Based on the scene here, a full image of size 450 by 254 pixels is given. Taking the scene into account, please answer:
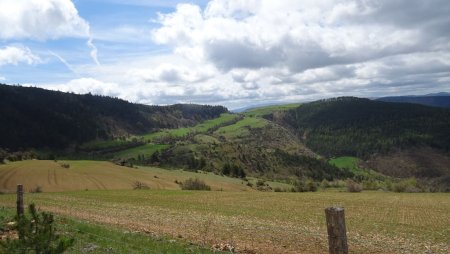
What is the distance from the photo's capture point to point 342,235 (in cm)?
826

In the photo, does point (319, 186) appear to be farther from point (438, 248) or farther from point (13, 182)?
point (438, 248)

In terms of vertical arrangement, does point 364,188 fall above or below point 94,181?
below

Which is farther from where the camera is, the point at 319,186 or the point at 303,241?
the point at 319,186

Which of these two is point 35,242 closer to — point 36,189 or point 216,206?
point 216,206

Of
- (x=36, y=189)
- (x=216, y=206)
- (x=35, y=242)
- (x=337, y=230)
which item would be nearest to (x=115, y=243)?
(x=35, y=242)

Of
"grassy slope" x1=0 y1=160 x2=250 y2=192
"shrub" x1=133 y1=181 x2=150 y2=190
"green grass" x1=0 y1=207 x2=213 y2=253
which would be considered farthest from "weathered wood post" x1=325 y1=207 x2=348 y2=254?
"shrub" x1=133 y1=181 x2=150 y2=190

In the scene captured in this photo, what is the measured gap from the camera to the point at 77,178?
304ft

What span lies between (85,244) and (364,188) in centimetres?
11611

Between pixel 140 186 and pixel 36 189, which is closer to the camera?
pixel 36 189

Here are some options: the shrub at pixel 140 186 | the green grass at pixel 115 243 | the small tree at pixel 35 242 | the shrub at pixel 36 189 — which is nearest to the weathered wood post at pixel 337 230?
the small tree at pixel 35 242

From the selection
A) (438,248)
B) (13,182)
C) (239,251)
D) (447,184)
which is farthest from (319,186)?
(239,251)

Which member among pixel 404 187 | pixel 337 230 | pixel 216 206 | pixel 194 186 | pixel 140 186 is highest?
pixel 337 230

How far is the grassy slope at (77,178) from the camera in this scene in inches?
3324

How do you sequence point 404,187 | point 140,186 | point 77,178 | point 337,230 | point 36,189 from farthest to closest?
point 404,187
point 140,186
point 77,178
point 36,189
point 337,230
